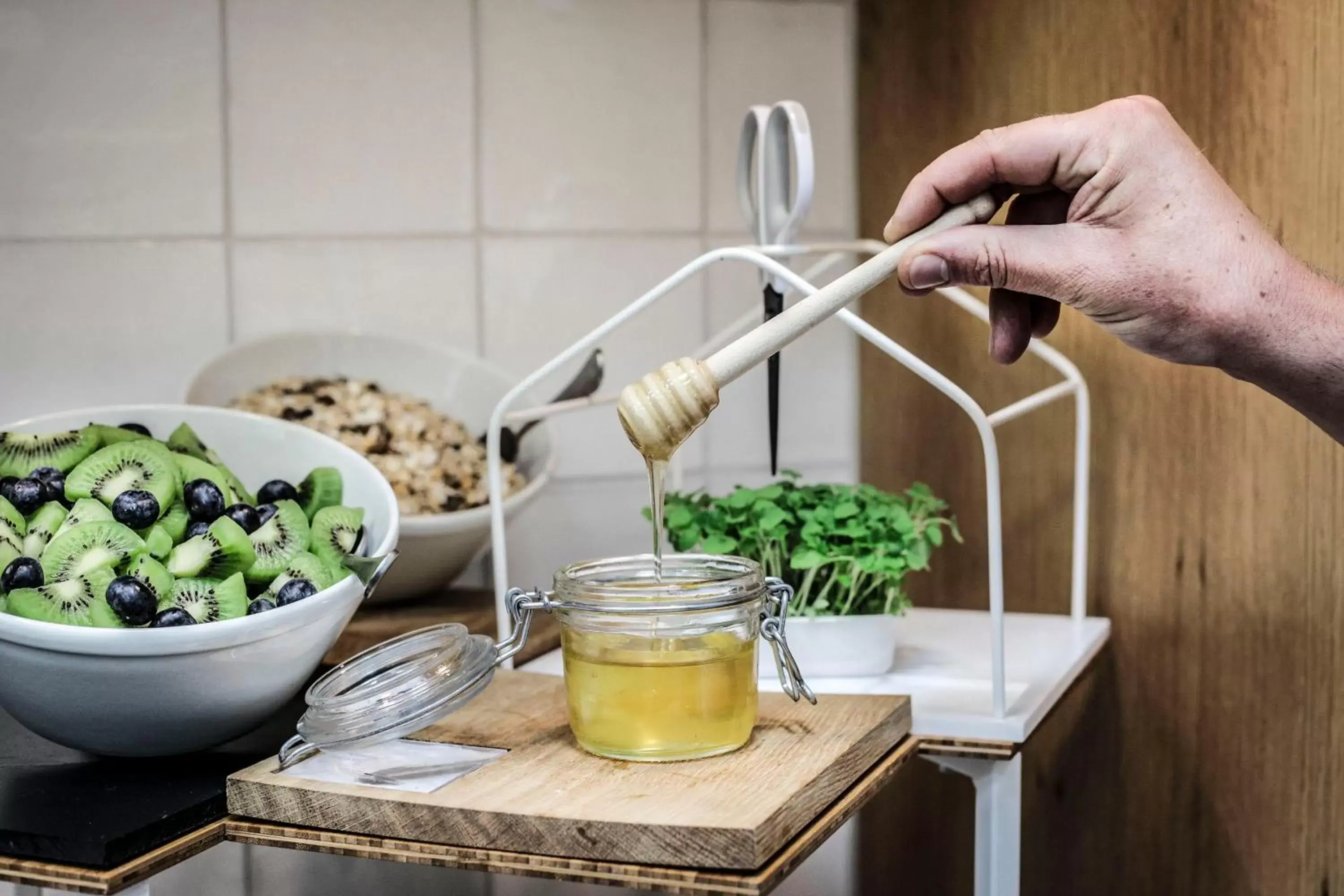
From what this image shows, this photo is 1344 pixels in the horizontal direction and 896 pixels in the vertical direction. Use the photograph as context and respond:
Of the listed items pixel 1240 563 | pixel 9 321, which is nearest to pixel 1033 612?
pixel 1240 563

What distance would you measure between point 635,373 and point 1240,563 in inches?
25.5

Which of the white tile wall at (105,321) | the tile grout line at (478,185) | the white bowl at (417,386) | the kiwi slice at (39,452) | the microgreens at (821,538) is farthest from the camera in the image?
the tile grout line at (478,185)

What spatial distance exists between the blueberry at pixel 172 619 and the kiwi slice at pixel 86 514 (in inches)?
3.7

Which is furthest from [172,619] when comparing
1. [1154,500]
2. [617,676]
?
[1154,500]

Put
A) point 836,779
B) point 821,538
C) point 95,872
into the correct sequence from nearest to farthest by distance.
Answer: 1. point 95,872
2. point 836,779
3. point 821,538

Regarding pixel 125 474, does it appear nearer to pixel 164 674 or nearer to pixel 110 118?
pixel 164 674

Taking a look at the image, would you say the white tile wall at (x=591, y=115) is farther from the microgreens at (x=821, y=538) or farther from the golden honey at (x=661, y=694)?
the golden honey at (x=661, y=694)

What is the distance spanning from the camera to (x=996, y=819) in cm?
92

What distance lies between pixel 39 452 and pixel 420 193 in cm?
59

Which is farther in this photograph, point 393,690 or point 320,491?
Result: point 320,491

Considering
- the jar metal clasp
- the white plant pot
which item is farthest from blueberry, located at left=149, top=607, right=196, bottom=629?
the white plant pot

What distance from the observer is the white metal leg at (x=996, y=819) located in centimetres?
92

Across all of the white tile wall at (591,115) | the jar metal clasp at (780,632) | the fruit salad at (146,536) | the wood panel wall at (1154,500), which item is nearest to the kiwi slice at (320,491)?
the fruit salad at (146,536)

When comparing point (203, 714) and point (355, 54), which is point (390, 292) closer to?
point (355, 54)
